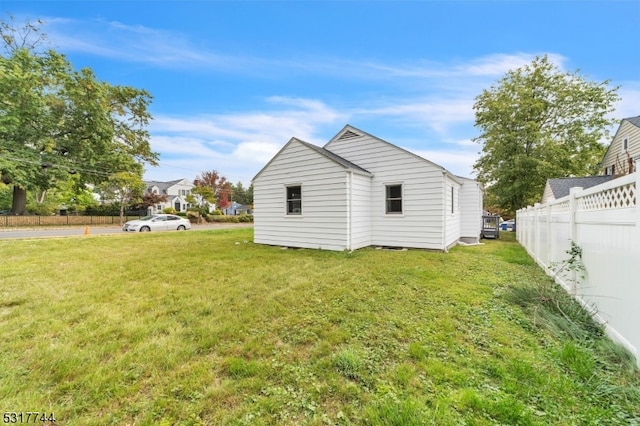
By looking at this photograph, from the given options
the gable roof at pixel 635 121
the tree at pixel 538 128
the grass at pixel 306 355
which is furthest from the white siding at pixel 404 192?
the gable roof at pixel 635 121

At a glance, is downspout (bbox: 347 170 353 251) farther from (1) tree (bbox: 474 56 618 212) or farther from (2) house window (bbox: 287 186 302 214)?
Result: (1) tree (bbox: 474 56 618 212)

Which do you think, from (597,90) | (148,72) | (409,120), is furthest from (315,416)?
(597,90)

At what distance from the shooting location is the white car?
58.5 ft

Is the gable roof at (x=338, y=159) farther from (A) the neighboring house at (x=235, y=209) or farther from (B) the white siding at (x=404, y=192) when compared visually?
(A) the neighboring house at (x=235, y=209)

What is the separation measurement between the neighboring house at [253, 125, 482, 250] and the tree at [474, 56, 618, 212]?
8.88m

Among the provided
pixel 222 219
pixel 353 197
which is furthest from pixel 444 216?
pixel 222 219

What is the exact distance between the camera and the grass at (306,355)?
188 centimetres

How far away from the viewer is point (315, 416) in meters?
1.84

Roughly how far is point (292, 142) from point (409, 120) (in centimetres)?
877

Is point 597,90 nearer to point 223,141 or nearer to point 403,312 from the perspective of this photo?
point 403,312

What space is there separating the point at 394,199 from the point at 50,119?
27.1 meters

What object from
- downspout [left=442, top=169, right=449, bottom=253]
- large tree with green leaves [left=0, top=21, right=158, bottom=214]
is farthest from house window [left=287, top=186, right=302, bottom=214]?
large tree with green leaves [left=0, top=21, right=158, bottom=214]

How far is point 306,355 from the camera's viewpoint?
2623mm

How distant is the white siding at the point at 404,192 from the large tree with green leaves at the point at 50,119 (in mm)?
23239
